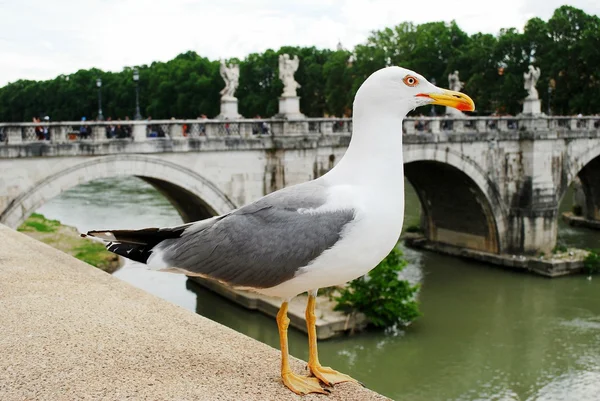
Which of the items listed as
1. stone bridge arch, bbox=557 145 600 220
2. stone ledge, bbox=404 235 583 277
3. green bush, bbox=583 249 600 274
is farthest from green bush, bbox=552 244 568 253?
stone bridge arch, bbox=557 145 600 220

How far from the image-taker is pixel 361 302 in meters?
17.1

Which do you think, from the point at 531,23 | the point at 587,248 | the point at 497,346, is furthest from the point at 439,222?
the point at 531,23

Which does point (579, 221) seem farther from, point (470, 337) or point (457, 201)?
point (470, 337)

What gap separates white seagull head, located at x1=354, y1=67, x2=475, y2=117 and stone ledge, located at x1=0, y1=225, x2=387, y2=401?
4.96ft

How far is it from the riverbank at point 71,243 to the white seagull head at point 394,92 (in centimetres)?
1837

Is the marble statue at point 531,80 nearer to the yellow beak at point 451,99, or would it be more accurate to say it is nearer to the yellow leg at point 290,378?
the yellow beak at point 451,99

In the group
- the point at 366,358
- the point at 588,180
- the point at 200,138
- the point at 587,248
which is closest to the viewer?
the point at 366,358

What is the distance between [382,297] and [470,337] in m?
2.46

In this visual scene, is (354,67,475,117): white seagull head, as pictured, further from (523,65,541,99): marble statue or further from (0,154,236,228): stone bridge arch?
(523,65,541,99): marble statue

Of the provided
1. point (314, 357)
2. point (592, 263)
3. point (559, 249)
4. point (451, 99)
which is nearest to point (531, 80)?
point (559, 249)

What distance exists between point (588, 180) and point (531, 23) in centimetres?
1261

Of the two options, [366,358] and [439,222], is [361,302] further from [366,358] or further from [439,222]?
→ [439,222]

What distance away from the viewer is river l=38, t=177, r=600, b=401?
578 inches

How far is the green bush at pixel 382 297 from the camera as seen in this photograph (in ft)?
55.8
